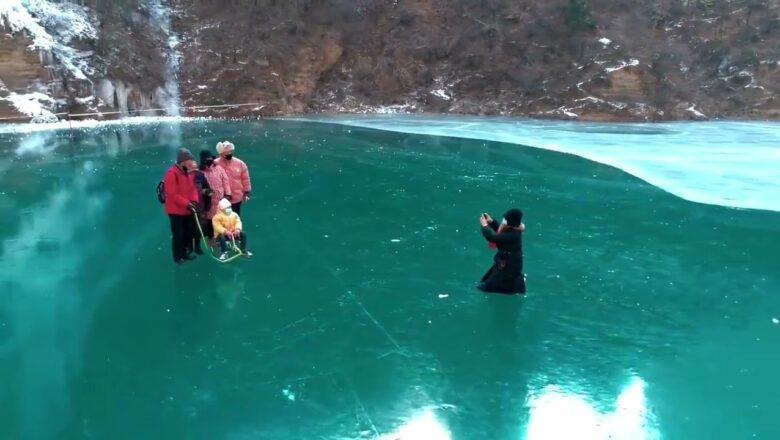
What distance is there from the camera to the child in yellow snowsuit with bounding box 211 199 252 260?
8148 mm

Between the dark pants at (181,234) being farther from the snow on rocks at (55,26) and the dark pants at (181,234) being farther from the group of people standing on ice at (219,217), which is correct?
the snow on rocks at (55,26)

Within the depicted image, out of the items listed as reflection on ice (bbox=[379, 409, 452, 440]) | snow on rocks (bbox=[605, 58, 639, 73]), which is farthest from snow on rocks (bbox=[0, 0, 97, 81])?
reflection on ice (bbox=[379, 409, 452, 440])

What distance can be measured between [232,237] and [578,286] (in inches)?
182

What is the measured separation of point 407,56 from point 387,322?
32.0 metres

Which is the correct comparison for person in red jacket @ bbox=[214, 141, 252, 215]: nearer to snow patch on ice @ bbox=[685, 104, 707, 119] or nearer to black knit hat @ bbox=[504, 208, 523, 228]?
black knit hat @ bbox=[504, 208, 523, 228]

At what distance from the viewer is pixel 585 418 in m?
4.92

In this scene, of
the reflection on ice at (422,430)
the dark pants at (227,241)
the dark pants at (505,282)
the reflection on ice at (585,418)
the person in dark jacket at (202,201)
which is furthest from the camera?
the dark pants at (227,241)

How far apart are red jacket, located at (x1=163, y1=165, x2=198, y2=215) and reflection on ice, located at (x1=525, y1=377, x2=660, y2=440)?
4835 millimetres

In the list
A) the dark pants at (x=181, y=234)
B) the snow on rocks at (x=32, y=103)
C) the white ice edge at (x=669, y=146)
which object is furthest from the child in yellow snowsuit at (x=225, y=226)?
the snow on rocks at (x=32, y=103)

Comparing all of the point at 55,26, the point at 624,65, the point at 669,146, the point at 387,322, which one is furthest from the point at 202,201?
the point at 624,65

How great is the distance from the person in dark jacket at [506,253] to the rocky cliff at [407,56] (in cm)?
2472

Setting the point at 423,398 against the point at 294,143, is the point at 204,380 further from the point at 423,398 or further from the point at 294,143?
the point at 294,143

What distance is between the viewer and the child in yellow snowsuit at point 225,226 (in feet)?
26.7

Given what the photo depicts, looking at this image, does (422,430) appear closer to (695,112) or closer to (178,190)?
(178,190)
